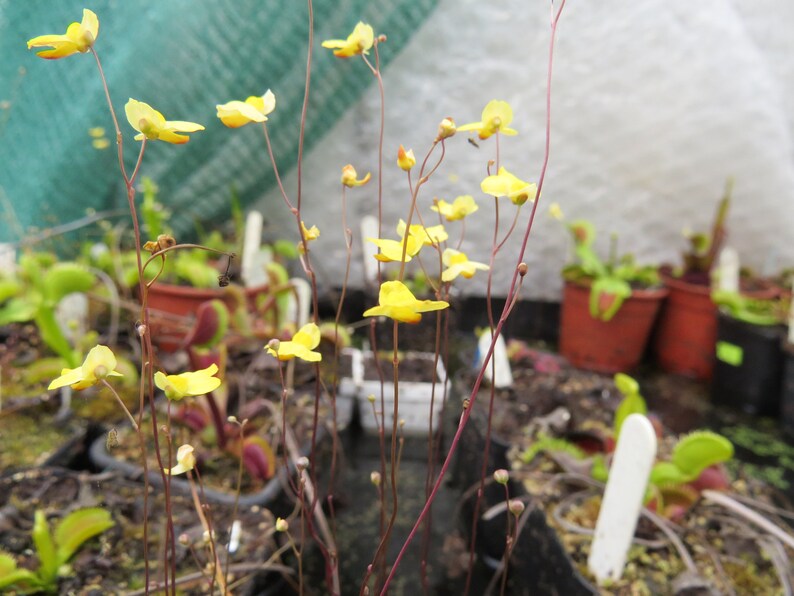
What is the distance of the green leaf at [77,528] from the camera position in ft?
1.89

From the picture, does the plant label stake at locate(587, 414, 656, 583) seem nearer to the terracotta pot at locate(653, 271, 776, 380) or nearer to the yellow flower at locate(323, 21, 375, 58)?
the yellow flower at locate(323, 21, 375, 58)

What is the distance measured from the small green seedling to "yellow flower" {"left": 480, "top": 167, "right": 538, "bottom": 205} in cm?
53

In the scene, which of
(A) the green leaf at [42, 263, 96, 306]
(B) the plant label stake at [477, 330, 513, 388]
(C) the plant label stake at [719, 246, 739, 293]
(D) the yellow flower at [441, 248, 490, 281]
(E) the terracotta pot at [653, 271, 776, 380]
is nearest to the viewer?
(D) the yellow flower at [441, 248, 490, 281]

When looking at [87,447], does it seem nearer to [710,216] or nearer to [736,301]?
[736,301]

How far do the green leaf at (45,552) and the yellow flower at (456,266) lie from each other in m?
0.46

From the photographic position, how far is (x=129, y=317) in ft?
3.93

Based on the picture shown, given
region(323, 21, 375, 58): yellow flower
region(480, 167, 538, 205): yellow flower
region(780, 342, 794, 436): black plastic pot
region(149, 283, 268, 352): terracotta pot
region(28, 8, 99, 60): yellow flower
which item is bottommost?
region(780, 342, 794, 436): black plastic pot

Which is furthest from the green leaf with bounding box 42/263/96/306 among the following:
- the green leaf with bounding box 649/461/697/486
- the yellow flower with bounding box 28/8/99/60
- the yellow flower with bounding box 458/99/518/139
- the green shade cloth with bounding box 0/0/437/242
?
the green leaf with bounding box 649/461/697/486

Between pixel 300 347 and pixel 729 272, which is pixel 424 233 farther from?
pixel 729 272

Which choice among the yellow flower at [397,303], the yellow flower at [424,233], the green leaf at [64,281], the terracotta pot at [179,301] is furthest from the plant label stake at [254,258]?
the yellow flower at [397,303]

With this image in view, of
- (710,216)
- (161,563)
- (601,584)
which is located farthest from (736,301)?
(161,563)

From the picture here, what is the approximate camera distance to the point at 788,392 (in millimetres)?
1309

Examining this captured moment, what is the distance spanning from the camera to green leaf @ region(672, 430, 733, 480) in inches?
25.5

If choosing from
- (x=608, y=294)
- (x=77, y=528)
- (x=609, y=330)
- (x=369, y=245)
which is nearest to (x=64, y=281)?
(x=77, y=528)
